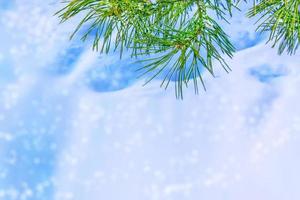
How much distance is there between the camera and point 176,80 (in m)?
1.19

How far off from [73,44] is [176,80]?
3313mm

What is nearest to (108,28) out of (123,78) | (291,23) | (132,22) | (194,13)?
(132,22)

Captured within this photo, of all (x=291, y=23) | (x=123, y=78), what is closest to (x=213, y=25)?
(x=291, y=23)

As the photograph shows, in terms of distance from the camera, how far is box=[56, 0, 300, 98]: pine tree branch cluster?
1.07 metres

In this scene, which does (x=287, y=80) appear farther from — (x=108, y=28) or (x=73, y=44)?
(x=108, y=28)

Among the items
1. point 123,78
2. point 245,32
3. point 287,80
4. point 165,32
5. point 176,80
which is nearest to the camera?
point 165,32

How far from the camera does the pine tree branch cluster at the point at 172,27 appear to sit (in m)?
1.07

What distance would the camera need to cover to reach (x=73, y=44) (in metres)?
4.43

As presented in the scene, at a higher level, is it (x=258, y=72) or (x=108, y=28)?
(x=108, y=28)

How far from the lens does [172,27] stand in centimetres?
116

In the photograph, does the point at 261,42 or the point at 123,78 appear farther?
the point at 123,78

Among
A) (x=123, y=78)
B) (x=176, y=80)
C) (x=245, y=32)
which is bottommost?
(x=123, y=78)

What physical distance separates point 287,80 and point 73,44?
1580mm

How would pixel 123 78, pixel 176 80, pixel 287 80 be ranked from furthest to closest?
pixel 123 78, pixel 287 80, pixel 176 80
